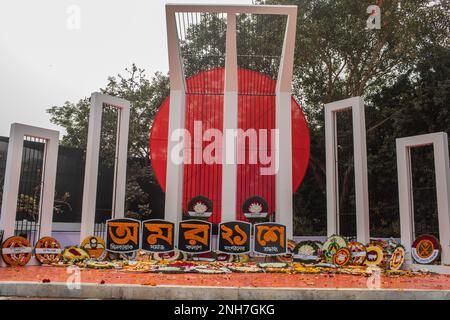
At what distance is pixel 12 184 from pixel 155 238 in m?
2.72

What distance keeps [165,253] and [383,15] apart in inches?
448

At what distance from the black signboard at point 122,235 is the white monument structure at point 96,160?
628 millimetres

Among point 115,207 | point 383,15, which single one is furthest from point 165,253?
point 383,15

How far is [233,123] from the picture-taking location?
34.4 feet

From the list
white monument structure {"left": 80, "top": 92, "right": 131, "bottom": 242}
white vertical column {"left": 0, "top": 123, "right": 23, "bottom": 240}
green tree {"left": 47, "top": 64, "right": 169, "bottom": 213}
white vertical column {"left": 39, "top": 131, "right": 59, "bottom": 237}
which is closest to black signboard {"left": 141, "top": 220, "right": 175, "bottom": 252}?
white monument structure {"left": 80, "top": 92, "right": 131, "bottom": 242}

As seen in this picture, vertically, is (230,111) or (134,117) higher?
(134,117)

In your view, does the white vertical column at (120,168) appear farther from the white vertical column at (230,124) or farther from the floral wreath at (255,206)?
the floral wreath at (255,206)

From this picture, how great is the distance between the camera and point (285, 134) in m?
10.5

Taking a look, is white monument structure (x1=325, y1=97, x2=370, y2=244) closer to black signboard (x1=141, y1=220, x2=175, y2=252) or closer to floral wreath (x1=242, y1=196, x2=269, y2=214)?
floral wreath (x1=242, y1=196, x2=269, y2=214)

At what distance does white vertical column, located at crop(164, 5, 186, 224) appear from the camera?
33.1 ft

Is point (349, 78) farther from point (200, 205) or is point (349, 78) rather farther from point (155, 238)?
point (155, 238)

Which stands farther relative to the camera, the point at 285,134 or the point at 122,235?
the point at 285,134

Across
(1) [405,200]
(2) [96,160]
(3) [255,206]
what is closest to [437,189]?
(1) [405,200]

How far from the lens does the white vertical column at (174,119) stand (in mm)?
10094
